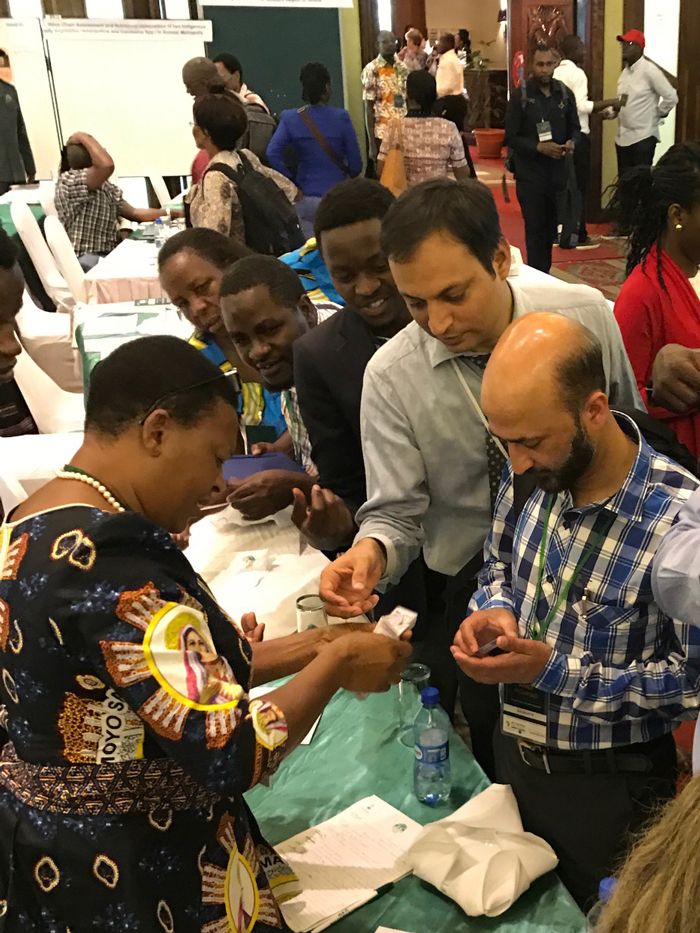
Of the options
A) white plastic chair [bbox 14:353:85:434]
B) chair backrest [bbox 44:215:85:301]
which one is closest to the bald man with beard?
white plastic chair [bbox 14:353:85:434]

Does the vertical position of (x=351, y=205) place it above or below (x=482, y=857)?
above

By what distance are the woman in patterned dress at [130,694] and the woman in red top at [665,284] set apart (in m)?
1.39

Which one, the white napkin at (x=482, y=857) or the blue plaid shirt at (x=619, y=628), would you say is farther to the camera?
the blue plaid shirt at (x=619, y=628)

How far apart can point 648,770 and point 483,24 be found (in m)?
19.0

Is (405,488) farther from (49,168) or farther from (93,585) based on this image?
(49,168)

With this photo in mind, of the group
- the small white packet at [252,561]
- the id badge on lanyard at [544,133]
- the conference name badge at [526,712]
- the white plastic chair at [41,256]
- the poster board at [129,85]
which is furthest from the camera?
the poster board at [129,85]

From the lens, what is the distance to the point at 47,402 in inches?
159

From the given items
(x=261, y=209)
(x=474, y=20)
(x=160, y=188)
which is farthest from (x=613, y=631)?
(x=474, y=20)

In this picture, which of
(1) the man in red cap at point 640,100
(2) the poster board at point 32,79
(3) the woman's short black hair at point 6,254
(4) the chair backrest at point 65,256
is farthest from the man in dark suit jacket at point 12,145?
(3) the woman's short black hair at point 6,254

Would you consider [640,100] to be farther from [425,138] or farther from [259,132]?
[259,132]

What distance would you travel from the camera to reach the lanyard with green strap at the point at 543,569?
146 centimetres

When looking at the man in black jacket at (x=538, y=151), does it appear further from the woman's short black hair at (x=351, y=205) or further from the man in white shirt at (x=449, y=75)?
the woman's short black hair at (x=351, y=205)

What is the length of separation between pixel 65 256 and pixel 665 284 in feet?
15.7

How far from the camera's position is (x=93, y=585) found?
40.1 inches
